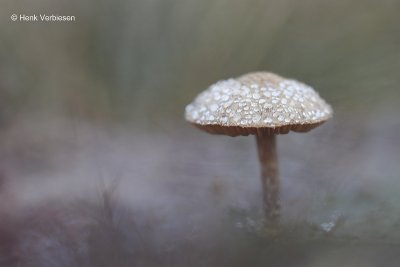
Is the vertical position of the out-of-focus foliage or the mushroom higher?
the out-of-focus foliage

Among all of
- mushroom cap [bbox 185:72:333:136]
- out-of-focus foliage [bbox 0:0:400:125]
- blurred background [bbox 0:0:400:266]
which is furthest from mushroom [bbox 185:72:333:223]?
out-of-focus foliage [bbox 0:0:400:125]

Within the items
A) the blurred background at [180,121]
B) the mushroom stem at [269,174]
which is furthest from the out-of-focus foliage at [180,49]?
Result: the mushroom stem at [269,174]

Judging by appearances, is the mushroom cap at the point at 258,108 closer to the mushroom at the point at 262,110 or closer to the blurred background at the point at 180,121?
the mushroom at the point at 262,110

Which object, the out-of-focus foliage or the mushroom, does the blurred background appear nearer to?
the out-of-focus foliage

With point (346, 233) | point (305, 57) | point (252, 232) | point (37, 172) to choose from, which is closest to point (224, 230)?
point (252, 232)

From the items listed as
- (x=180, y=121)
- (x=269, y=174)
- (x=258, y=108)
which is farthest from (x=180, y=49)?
(x=258, y=108)

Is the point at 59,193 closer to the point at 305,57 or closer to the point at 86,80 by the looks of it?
the point at 86,80

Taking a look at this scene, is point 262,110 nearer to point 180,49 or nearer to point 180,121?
point 180,49
